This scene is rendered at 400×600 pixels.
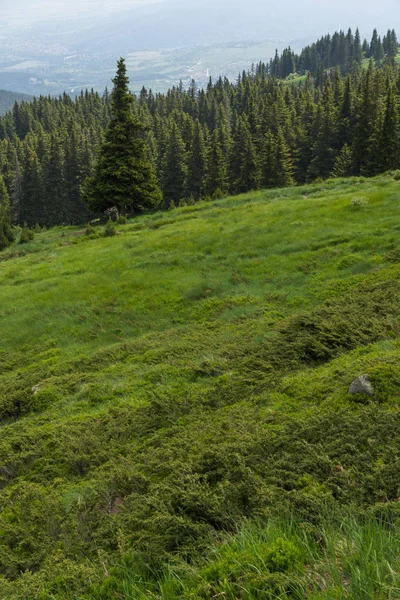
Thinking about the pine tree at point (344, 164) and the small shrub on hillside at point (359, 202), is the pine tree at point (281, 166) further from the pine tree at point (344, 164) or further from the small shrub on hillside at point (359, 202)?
the small shrub on hillside at point (359, 202)

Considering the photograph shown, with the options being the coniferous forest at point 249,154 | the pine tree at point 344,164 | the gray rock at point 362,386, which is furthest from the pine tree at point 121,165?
the pine tree at point 344,164

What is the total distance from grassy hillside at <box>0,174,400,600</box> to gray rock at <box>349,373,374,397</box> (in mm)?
142

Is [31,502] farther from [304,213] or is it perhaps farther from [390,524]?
[304,213]

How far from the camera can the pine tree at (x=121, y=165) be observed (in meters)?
34.4

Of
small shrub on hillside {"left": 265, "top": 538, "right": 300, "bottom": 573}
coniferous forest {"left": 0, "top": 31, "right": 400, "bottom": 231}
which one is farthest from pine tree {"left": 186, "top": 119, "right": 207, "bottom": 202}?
small shrub on hillside {"left": 265, "top": 538, "right": 300, "bottom": 573}

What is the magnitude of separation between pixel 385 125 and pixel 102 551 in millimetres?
54402

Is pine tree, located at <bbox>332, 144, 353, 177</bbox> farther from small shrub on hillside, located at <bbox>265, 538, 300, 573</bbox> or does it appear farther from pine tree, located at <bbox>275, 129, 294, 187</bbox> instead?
small shrub on hillside, located at <bbox>265, 538, 300, 573</bbox>

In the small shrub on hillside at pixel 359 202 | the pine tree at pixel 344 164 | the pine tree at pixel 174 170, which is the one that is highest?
the pine tree at pixel 174 170

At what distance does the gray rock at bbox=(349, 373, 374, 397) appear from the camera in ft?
23.4

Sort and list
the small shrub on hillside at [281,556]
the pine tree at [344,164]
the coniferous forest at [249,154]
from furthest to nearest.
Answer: the pine tree at [344,164] < the coniferous forest at [249,154] < the small shrub on hillside at [281,556]

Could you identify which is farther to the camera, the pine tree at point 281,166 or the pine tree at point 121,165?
the pine tree at point 281,166

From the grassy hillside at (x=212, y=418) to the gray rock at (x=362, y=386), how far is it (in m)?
0.14

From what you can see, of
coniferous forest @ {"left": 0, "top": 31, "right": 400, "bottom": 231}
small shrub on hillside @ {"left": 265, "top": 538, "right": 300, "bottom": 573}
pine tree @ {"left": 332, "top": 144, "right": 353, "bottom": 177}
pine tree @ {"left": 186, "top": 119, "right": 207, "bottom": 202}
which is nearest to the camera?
small shrub on hillside @ {"left": 265, "top": 538, "right": 300, "bottom": 573}

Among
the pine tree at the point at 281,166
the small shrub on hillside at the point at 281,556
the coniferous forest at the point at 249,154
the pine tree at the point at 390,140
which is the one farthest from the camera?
the pine tree at the point at 281,166
